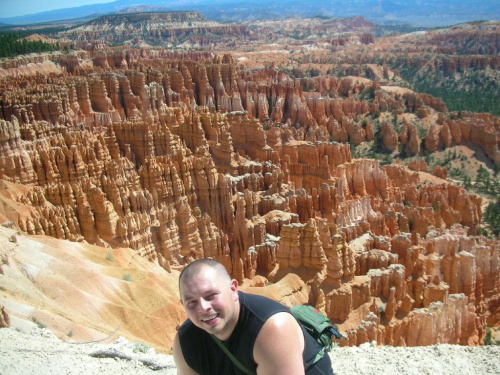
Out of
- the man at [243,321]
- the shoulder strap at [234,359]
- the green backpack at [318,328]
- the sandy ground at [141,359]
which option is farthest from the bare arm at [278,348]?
the sandy ground at [141,359]

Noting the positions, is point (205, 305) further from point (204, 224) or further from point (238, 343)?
point (204, 224)

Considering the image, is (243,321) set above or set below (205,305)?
below

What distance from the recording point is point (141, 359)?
22.4 feet

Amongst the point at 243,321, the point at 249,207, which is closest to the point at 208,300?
the point at 243,321

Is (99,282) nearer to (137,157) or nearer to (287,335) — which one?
(287,335)

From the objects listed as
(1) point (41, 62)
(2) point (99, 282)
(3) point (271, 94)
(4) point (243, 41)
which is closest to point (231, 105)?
(3) point (271, 94)

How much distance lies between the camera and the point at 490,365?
23.5ft

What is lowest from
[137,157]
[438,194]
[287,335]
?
[438,194]

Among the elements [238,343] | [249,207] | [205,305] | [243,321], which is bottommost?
[249,207]

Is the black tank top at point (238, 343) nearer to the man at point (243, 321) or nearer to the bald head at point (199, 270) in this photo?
the man at point (243, 321)

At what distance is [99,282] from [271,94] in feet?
135

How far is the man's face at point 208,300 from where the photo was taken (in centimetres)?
351

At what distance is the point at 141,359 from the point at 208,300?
3868mm

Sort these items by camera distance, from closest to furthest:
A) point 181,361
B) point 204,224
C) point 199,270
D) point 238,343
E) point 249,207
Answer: point 199,270 → point 238,343 → point 181,361 → point 204,224 → point 249,207
